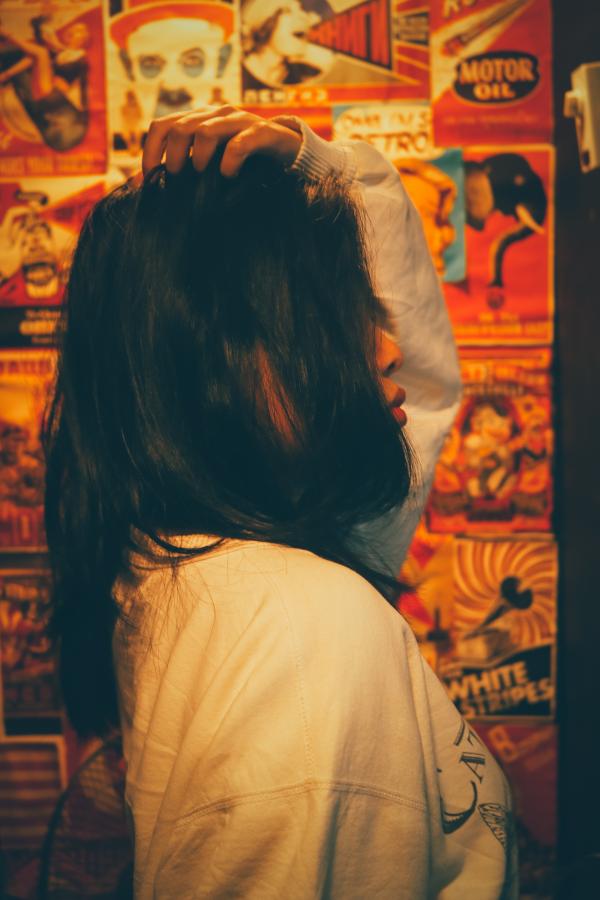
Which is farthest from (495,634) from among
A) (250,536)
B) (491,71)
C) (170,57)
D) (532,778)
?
(170,57)

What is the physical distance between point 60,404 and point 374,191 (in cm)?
36

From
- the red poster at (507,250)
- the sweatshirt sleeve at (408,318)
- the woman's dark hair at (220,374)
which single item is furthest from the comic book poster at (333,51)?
the woman's dark hair at (220,374)

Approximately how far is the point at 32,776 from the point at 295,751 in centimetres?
98

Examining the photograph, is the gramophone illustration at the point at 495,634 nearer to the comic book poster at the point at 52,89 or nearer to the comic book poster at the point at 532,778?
the comic book poster at the point at 532,778

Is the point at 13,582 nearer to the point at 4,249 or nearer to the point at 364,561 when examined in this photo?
the point at 4,249

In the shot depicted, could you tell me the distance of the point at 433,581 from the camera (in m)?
1.07

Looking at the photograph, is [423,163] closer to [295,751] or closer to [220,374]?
[220,374]

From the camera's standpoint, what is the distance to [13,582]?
1095 millimetres

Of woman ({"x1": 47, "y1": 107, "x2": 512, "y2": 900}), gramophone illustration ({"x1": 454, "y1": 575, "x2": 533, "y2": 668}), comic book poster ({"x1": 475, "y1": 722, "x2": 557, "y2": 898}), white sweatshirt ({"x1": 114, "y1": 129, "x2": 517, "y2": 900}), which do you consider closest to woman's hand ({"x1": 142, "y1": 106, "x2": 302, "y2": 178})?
woman ({"x1": 47, "y1": 107, "x2": 512, "y2": 900})

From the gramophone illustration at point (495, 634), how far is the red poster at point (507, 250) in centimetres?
41

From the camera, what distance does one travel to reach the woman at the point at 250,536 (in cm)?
35

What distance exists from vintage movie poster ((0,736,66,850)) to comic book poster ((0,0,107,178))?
956mm

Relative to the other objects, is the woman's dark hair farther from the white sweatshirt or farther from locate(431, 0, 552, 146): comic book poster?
locate(431, 0, 552, 146): comic book poster

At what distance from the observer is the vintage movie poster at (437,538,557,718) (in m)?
1.06
